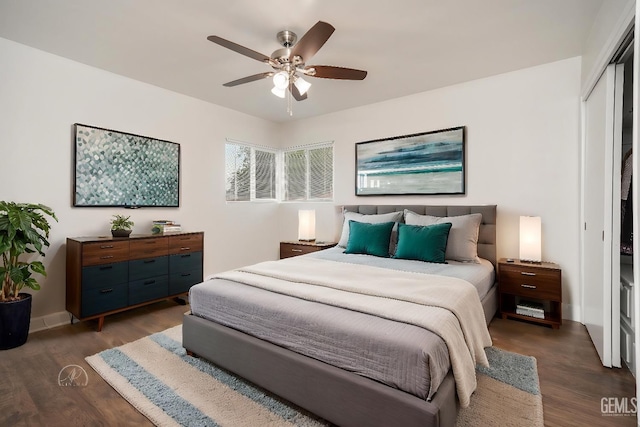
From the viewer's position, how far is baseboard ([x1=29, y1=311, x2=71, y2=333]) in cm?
282

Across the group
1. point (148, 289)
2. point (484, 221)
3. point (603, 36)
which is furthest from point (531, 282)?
point (148, 289)

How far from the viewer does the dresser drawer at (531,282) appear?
2787 mm

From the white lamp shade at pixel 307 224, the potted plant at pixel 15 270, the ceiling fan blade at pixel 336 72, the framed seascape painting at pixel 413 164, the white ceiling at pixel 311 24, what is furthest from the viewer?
the white lamp shade at pixel 307 224

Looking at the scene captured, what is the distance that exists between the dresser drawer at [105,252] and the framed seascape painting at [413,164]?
304 cm

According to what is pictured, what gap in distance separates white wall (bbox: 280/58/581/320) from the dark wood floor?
887 millimetres

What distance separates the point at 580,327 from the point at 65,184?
17.3ft

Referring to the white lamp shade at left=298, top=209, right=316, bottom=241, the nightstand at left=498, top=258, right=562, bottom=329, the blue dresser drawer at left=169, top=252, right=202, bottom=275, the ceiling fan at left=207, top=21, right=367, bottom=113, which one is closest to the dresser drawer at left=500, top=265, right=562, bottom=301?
the nightstand at left=498, top=258, right=562, bottom=329

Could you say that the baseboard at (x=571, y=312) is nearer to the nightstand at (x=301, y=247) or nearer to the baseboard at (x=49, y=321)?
the nightstand at (x=301, y=247)

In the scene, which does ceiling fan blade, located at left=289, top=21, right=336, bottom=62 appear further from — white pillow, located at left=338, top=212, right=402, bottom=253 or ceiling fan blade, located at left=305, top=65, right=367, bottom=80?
white pillow, located at left=338, top=212, right=402, bottom=253

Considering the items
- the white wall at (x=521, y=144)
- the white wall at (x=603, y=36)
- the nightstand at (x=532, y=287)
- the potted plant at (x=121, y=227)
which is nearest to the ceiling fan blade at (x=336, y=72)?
the white wall at (x=603, y=36)

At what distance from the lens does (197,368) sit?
2146 millimetres

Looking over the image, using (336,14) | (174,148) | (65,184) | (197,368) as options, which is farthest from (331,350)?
(174,148)

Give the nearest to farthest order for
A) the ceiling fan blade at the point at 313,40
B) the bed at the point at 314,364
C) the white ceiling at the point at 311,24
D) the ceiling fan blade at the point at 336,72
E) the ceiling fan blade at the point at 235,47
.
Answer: the bed at the point at 314,364 < the ceiling fan blade at the point at 313,40 < the ceiling fan blade at the point at 235,47 < the white ceiling at the point at 311,24 < the ceiling fan blade at the point at 336,72

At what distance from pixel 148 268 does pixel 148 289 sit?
0.74ft
